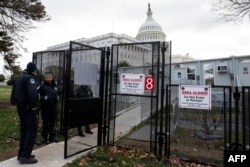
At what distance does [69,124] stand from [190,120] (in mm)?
3371

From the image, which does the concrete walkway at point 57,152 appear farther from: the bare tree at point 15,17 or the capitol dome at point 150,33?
the capitol dome at point 150,33

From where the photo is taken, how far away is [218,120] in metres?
6.55

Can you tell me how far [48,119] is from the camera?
21.5ft

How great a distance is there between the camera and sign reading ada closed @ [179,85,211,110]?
16.9ft

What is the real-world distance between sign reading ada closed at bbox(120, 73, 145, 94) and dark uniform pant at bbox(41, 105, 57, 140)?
6.63ft

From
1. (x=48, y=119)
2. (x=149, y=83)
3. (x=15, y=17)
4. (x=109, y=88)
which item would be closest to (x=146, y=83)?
(x=149, y=83)

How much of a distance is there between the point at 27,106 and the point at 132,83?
7.66 feet

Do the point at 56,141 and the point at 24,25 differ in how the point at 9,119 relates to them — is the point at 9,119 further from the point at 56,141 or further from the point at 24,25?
the point at 24,25

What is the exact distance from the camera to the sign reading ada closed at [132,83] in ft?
18.6

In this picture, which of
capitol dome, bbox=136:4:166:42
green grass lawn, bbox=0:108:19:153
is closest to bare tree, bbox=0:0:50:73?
green grass lawn, bbox=0:108:19:153

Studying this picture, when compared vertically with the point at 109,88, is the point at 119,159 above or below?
below

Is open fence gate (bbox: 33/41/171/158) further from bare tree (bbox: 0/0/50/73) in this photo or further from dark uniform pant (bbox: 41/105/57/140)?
bare tree (bbox: 0/0/50/73)

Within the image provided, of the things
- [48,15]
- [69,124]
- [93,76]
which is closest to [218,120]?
[93,76]

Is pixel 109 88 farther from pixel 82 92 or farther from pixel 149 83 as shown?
pixel 149 83
